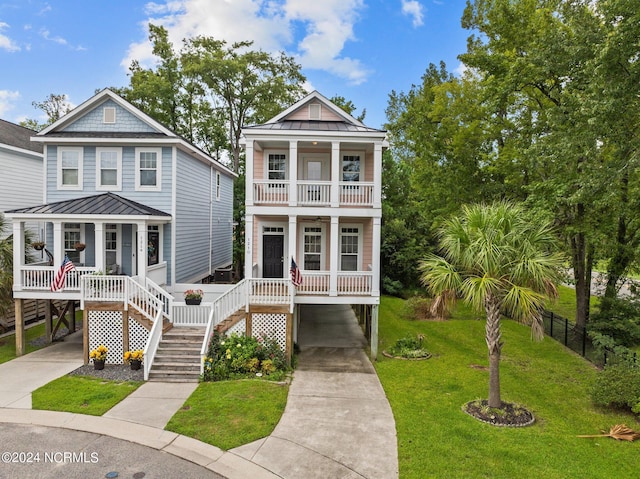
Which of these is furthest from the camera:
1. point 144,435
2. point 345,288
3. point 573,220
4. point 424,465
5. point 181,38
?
point 181,38

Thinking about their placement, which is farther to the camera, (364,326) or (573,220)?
(364,326)

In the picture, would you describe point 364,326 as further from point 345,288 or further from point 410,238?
point 410,238

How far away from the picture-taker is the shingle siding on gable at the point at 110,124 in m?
16.0

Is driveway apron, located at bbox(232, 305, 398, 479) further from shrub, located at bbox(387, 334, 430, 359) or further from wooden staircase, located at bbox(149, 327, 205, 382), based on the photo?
wooden staircase, located at bbox(149, 327, 205, 382)

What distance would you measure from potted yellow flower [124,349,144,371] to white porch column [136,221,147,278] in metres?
2.79

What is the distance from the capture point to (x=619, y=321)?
1614 cm

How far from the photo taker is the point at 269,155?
16.0 meters

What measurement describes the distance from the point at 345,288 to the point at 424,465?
7101mm

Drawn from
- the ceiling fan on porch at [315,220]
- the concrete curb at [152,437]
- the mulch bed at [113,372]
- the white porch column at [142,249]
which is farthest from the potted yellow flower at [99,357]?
the ceiling fan on porch at [315,220]

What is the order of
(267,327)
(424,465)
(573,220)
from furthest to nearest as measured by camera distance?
(573,220), (267,327), (424,465)

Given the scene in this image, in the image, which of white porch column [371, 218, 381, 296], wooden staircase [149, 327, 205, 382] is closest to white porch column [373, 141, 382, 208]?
white porch column [371, 218, 381, 296]

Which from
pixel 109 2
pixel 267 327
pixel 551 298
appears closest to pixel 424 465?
pixel 551 298

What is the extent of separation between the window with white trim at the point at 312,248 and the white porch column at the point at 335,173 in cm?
269

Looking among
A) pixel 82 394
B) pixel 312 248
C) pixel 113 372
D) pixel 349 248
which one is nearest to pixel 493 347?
Result: pixel 349 248
